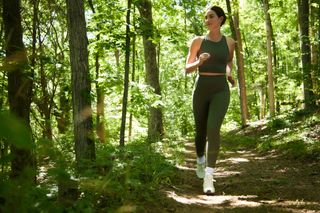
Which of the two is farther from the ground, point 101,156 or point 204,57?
point 204,57

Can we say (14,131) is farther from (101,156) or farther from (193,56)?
(193,56)

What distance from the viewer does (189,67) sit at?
5.50 metres

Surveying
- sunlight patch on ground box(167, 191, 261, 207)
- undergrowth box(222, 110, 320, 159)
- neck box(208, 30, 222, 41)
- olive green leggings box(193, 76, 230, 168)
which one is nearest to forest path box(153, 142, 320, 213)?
sunlight patch on ground box(167, 191, 261, 207)

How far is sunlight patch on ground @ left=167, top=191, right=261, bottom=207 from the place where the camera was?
4.76 m

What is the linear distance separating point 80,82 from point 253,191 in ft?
8.95

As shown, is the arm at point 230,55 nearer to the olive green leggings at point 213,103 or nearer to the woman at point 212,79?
the woman at point 212,79

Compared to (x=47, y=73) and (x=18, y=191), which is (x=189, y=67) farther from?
(x=47, y=73)

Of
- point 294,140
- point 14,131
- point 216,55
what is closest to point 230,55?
point 216,55

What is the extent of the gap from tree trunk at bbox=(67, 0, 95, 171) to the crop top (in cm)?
172

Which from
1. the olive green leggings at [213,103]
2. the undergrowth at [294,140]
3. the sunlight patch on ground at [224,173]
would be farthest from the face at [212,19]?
the undergrowth at [294,140]

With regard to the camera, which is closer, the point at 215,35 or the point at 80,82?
the point at 80,82

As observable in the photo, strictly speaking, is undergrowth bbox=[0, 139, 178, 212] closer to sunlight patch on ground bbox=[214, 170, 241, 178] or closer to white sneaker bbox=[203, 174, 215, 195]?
white sneaker bbox=[203, 174, 215, 195]

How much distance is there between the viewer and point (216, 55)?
5.43m

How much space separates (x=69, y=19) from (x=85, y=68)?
0.59m
